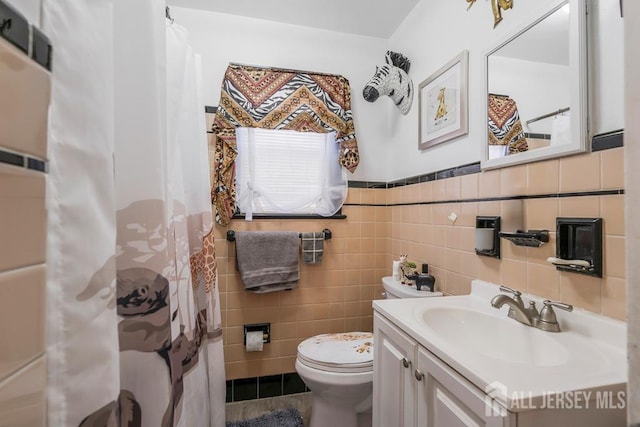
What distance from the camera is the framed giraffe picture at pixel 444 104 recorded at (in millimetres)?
1372

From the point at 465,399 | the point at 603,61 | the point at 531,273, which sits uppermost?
the point at 603,61

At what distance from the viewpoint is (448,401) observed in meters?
0.73

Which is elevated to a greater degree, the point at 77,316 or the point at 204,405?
the point at 77,316

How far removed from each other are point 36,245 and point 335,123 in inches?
70.4

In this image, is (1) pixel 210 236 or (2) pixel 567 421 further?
(1) pixel 210 236

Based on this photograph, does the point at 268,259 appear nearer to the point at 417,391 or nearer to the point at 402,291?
the point at 402,291

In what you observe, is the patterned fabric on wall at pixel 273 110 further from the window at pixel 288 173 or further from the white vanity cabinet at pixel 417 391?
the white vanity cabinet at pixel 417 391

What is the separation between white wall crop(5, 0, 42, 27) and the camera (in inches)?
12.6

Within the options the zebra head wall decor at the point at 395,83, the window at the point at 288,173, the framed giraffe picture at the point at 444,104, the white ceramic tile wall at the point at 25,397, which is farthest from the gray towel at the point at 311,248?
the white ceramic tile wall at the point at 25,397

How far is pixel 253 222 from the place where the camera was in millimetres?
1865

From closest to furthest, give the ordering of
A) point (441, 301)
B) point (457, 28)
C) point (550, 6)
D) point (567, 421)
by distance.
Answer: point (567, 421), point (550, 6), point (441, 301), point (457, 28)

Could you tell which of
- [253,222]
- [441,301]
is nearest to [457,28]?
[441,301]

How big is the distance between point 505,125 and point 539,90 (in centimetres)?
16

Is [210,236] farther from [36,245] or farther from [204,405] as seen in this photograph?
[36,245]
